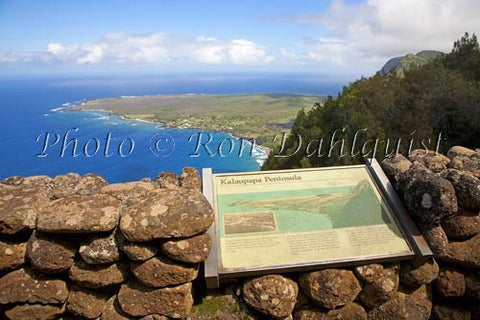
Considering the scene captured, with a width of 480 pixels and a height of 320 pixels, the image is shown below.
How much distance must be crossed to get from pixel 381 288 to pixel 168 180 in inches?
102

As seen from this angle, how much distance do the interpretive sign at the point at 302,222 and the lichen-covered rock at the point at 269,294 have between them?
0.17 metres

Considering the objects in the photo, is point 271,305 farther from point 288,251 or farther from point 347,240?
point 347,240

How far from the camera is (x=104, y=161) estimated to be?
24.0 metres

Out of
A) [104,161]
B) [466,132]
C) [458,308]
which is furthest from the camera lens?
[104,161]

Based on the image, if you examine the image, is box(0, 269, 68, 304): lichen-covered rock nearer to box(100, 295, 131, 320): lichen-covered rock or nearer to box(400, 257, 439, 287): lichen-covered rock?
box(100, 295, 131, 320): lichen-covered rock

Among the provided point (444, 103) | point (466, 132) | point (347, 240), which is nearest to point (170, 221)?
point (347, 240)

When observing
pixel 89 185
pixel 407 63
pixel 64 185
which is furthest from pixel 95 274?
pixel 407 63

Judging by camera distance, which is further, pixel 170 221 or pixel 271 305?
pixel 271 305

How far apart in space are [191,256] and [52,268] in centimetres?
125

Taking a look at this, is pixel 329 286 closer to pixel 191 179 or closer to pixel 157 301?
pixel 157 301

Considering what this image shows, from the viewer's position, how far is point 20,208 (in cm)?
290

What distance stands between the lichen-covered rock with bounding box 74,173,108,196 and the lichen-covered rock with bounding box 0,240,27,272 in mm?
702

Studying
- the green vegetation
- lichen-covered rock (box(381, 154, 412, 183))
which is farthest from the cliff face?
lichen-covered rock (box(381, 154, 412, 183))

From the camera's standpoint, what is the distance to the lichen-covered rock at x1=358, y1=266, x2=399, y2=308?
3.19 m
